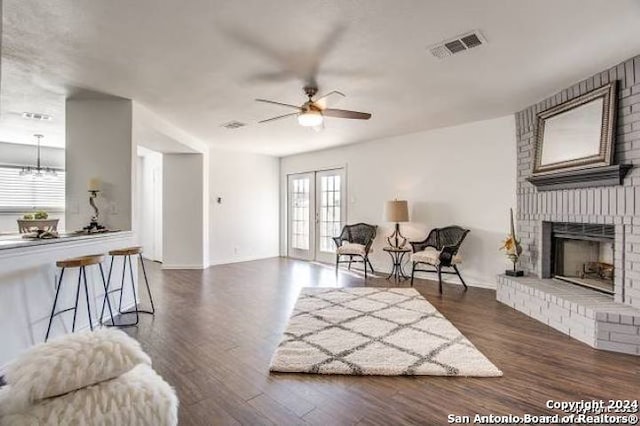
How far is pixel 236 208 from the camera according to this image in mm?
7078

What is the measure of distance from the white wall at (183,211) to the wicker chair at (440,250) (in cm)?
409

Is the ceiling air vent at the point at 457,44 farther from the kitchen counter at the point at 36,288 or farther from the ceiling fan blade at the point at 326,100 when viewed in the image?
the kitchen counter at the point at 36,288

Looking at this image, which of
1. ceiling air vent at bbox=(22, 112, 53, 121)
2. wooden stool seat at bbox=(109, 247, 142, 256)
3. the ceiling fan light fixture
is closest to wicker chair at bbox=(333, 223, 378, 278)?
the ceiling fan light fixture

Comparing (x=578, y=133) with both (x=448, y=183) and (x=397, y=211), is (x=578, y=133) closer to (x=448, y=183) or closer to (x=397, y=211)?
(x=448, y=183)

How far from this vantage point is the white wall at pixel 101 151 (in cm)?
371

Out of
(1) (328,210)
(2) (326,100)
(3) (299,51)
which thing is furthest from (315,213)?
(3) (299,51)

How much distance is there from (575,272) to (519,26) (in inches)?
116

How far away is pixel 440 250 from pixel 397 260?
0.77 meters

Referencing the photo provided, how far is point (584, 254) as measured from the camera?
369cm

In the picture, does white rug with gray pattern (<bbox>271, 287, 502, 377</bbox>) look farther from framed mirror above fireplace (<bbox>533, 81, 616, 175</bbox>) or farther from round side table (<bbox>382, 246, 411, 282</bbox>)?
framed mirror above fireplace (<bbox>533, 81, 616, 175</bbox>)

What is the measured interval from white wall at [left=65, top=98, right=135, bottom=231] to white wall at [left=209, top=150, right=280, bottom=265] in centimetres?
287

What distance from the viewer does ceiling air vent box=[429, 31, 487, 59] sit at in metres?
2.48

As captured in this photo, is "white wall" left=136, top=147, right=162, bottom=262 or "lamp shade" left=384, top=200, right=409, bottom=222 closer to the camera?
"lamp shade" left=384, top=200, right=409, bottom=222

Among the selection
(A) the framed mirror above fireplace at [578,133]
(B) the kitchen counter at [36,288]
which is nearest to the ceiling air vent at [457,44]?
(A) the framed mirror above fireplace at [578,133]
